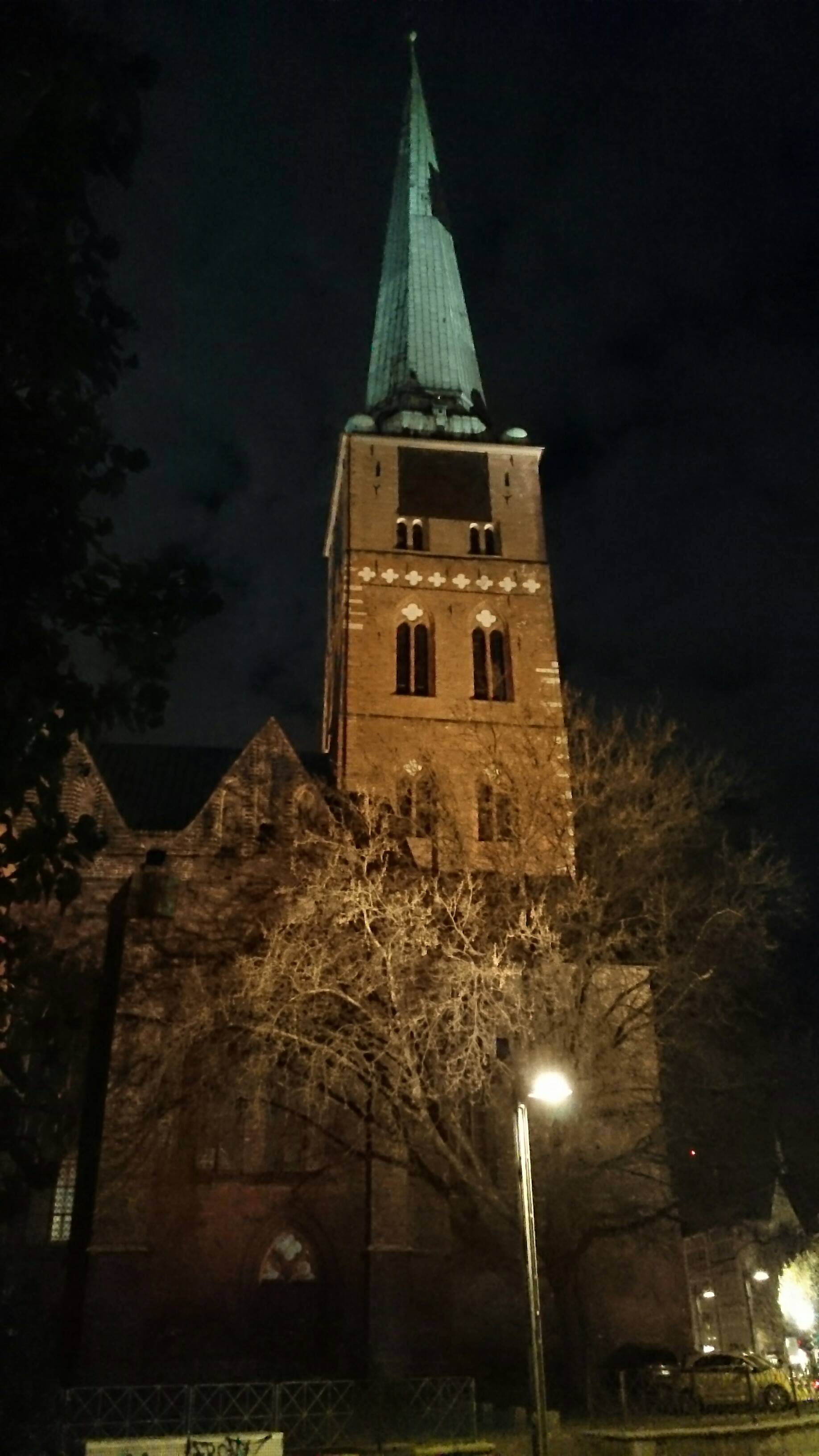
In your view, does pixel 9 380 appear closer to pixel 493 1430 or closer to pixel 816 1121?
pixel 493 1430

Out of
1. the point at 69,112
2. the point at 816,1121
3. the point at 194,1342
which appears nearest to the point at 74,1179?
the point at 194,1342

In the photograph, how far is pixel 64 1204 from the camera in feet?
72.8

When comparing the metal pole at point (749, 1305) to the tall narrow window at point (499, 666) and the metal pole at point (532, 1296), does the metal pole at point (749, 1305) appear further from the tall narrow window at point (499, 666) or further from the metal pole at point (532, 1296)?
the metal pole at point (532, 1296)

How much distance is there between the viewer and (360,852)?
20453 millimetres

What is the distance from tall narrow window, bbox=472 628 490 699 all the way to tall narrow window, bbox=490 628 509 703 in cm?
19

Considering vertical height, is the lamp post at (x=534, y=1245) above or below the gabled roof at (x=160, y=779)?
below

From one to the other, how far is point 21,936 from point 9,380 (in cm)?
409

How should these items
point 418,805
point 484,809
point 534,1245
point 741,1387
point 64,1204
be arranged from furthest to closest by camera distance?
1. point 484,809
2. point 418,805
3. point 64,1204
4. point 741,1387
5. point 534,1245

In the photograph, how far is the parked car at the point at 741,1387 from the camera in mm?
18427

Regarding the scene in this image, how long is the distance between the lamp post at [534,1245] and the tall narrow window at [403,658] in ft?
65.7

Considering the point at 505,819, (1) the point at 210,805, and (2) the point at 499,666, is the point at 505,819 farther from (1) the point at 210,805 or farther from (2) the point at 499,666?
(2) the point at 499,666

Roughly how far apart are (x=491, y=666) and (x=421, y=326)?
1517 centimetres

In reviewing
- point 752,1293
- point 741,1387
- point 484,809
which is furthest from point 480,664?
point 752,1293

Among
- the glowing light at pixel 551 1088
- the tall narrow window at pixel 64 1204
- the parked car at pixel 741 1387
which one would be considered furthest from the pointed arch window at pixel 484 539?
the glowing light at pixel 551 1088
